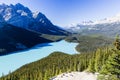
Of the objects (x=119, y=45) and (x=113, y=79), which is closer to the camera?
(x=119, y=45)

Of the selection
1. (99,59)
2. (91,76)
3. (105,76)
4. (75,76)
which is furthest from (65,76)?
(105,76)

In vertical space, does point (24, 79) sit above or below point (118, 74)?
below

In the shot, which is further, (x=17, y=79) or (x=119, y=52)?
(x=17, y=79)

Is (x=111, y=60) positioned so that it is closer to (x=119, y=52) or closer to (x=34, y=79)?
(x=119, y=52)

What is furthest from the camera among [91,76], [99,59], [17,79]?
[17,79]

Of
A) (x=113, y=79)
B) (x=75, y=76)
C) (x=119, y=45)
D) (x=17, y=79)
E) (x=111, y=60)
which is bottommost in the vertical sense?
(x=17, y=79)

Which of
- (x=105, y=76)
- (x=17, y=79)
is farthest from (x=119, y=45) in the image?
(x=17, y=79)

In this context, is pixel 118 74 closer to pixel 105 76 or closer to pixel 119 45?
pixel 105 76

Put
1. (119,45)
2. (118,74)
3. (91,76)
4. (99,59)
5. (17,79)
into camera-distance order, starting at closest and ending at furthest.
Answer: (119,45)
(118,74)
(91,76)
(99,59)
(17,79)

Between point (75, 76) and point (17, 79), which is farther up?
point (75, 76)
